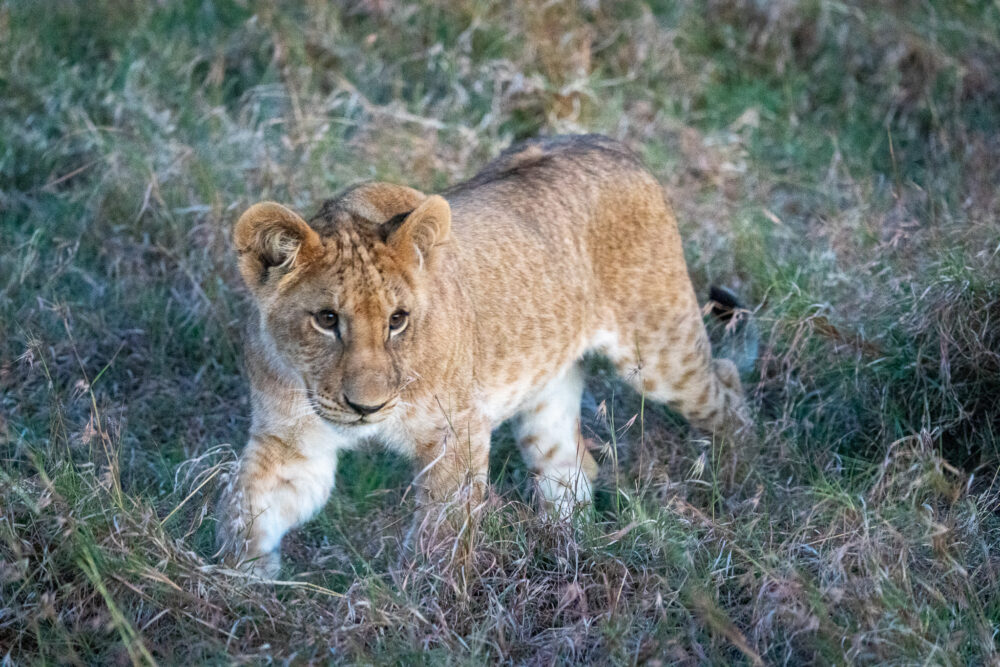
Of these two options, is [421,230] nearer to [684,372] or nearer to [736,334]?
[684,372]

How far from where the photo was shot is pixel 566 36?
7207 mm

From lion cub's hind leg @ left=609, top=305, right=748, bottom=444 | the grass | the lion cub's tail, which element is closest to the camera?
the grass

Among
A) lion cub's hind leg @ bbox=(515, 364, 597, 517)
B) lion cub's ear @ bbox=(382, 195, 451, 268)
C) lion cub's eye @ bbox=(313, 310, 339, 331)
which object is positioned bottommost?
lion cub's hind leg @ bbox=(515, 364, 597, 517)

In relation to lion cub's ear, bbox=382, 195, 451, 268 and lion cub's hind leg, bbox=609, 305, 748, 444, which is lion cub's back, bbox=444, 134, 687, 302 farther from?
lion cub's ear, bbox=382, 195, 451, 268

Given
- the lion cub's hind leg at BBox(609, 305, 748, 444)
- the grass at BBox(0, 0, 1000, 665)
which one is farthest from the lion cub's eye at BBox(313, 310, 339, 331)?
the lion cub's hind leg at BBox(609, 305, 748, 444)

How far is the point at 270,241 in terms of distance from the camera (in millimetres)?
3572

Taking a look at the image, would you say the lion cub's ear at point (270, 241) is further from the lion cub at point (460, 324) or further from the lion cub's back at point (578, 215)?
the lion cub's back at point (578, 215)

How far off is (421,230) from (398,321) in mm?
314

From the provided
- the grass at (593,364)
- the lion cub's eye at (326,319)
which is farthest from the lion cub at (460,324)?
the grass at (593,364)

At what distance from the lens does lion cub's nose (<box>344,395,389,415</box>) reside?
3455 mm

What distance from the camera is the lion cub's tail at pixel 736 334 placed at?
518 cm

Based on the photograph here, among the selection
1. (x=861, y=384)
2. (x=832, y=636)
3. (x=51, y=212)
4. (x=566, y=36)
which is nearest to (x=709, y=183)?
(x=566, y=36)

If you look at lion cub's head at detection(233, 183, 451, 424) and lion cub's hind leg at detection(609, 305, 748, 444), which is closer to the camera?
lion cub's head at detection(233, 183, 451, 424)

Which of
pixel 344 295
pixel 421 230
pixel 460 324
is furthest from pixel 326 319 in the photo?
pixel 460 324
